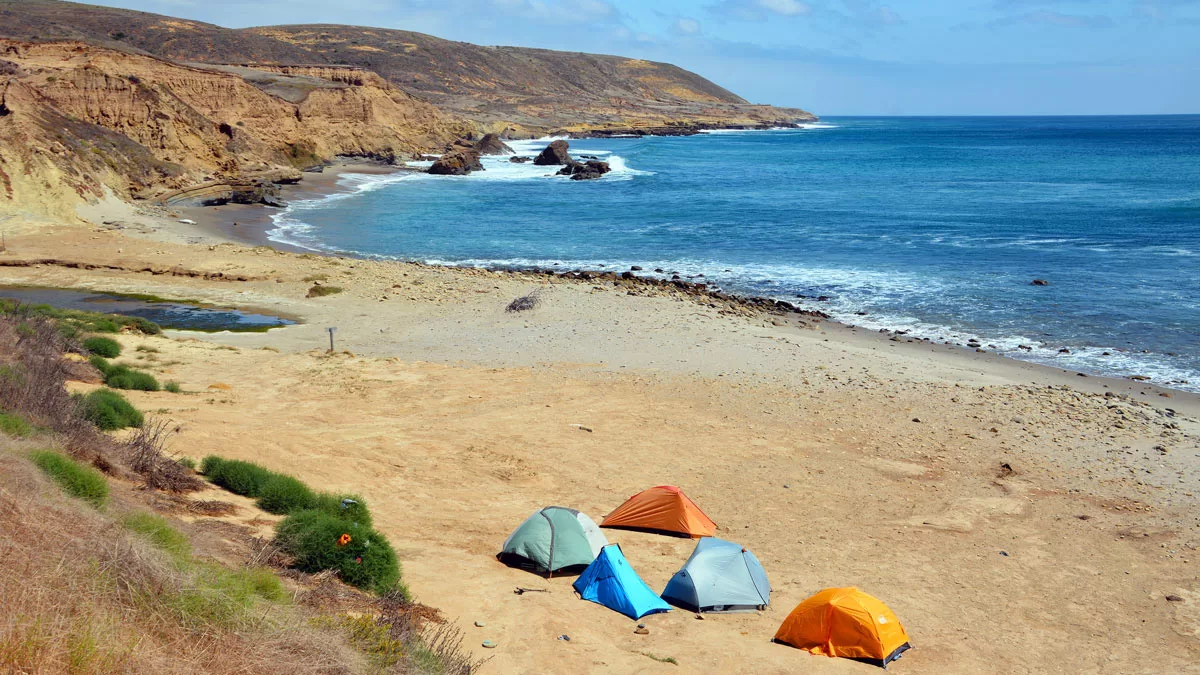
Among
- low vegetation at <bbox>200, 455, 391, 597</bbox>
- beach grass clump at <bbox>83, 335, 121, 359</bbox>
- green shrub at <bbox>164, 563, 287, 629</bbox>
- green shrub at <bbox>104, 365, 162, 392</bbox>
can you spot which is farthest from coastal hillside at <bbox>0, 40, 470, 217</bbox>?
green shrub at <bbox>164, 563, 287, 629</bbox>

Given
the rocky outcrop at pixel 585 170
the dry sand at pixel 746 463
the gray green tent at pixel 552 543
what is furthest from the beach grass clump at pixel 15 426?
the rocky outcrop at pixel 585 170

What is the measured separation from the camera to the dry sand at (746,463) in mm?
10453

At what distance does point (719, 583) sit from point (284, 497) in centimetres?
552

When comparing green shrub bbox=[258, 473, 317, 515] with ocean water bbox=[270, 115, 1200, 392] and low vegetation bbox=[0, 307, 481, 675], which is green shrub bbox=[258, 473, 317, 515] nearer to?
low vegetation bbox=[0, 307, 481, 675]

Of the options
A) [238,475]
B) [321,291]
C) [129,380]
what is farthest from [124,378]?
[321,291]

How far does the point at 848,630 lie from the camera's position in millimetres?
9906

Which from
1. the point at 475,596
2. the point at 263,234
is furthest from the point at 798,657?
the point at 263,234

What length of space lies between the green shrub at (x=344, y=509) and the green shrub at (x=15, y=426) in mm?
3199

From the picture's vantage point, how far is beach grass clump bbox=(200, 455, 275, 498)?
11.9 meters

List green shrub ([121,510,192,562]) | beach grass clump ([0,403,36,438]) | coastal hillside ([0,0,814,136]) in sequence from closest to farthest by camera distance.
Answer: green shrub ([121,510,192,562]) < beach grass clump ([0,403,36,438]) < coastal hillside ([0,0,814,136])

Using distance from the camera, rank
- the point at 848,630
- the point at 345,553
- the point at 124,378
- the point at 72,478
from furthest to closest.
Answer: the point at 124,378
the point at 848,630
the point at 345,553
the point at 72,478

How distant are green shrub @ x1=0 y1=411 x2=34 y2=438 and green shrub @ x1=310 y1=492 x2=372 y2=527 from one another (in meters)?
3.20

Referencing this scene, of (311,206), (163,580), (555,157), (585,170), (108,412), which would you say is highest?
(555,157)

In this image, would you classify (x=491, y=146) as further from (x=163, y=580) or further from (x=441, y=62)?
(x=163, y=580)
